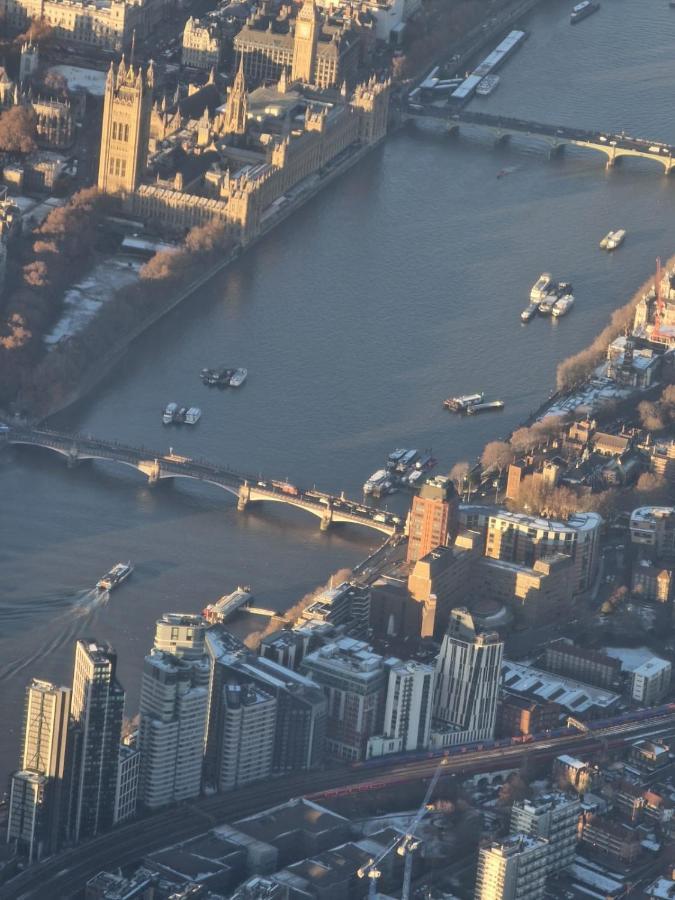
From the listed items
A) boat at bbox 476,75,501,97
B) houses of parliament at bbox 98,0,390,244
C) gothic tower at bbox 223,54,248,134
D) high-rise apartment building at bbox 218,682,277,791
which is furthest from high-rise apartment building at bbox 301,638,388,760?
boat at bbox 476,75,501,97

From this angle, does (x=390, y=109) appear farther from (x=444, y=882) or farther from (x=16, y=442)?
(x=444, y=882)

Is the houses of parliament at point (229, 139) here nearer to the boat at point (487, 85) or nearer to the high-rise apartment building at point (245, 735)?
the boat at point (487, 85)

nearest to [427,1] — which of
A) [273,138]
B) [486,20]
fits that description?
[486,20]

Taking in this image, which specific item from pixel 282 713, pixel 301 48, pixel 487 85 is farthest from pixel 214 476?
pixel 487 85

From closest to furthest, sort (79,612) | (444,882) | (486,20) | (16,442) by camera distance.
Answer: (444,882) → (79,612) → (16,442) → (486,20)

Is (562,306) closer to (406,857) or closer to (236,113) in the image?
(236,113)

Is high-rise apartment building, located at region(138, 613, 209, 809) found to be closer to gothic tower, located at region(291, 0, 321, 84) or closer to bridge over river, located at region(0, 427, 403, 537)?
bridge over river, located at region(0, 427, 403, 537)
